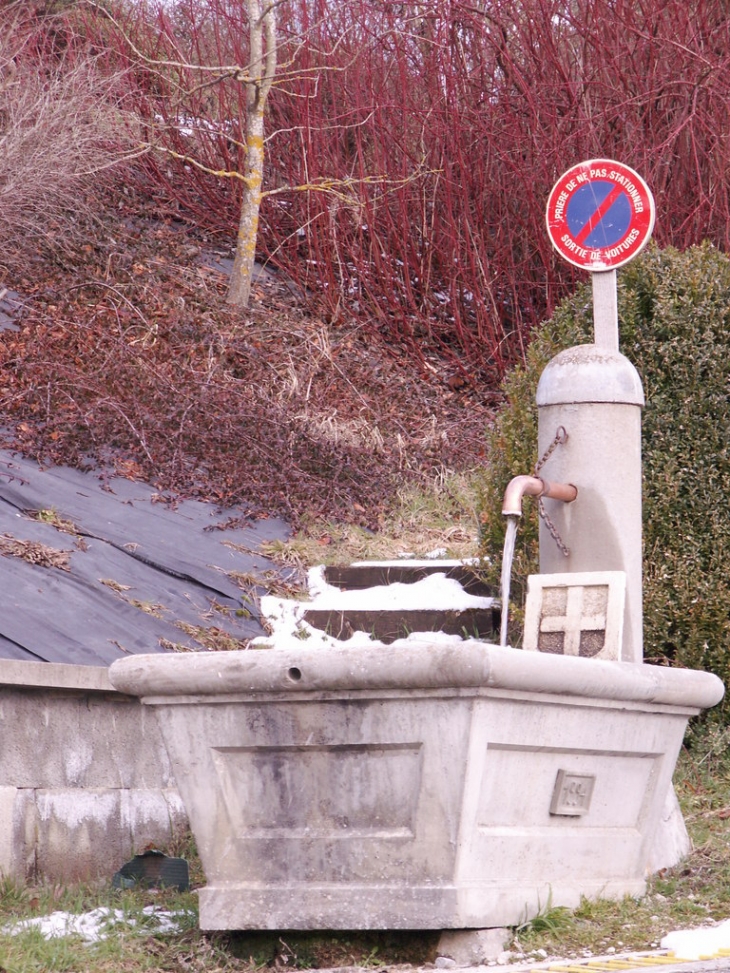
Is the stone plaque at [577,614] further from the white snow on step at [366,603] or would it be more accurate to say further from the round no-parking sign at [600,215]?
the white snow on step at [366,603]

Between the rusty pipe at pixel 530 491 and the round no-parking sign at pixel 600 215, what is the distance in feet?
2.89

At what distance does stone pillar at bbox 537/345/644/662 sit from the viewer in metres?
4.24

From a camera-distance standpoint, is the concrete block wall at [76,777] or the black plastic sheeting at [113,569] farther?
the black plastic sheeting at [113,569]

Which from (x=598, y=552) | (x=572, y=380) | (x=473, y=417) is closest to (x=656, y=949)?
(x=598, y=552)

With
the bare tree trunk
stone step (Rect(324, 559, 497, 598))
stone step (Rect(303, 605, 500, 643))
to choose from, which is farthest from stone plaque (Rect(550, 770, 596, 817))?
the bare tree trunk

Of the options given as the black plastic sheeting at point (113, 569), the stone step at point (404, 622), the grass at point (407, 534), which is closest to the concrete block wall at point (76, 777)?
the black plastic sheeting at point (113, 569)

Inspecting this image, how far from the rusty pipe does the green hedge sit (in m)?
1.38

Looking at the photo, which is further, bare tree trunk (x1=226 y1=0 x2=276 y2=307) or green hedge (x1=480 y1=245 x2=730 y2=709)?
bare tree trunk (x1=226 y1=0 x2=276 y2=307)

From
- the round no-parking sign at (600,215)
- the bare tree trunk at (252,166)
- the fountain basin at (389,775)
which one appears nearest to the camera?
the fountain basin at (389,775)

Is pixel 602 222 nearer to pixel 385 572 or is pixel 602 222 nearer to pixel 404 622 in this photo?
pixel 404 622

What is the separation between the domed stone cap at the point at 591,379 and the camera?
13.9 feet

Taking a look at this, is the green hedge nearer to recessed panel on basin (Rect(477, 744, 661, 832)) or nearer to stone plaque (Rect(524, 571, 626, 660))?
stone plaque (Rect(524, 571, 626, 660))

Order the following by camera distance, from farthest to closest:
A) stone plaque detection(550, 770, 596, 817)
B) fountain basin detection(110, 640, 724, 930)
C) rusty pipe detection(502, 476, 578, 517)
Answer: rusty pipe detection(502, 476, 578, 517) < stone plaque detection(550, 770, 596, 817) < fountain basin detection(110, 640, 724, 930)

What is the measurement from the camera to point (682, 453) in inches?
217
